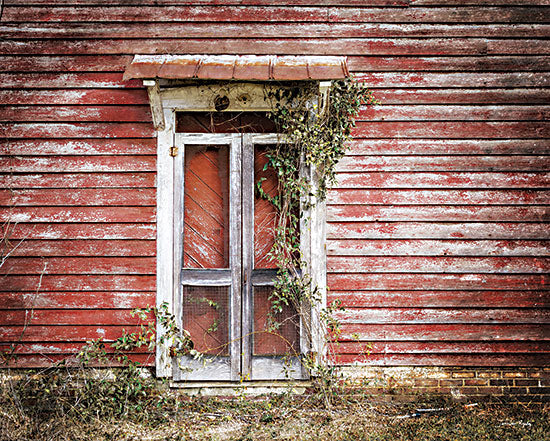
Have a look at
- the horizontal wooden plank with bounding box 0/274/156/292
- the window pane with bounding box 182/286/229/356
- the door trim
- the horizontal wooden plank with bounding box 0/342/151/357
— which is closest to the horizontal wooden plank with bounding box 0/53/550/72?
the door trim

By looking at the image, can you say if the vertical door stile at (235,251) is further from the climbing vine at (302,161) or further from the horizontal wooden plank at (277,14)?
the horizontal wooden plank at (277,14)

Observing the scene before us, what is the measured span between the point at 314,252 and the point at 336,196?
540 mm

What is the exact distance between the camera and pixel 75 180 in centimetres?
432

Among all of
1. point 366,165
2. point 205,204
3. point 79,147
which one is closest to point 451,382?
point 366,165

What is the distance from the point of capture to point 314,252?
4285 mm

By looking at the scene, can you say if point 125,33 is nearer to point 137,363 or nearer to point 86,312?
point 86,312

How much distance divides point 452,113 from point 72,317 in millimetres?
3855

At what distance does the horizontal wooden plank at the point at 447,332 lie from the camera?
4281mm

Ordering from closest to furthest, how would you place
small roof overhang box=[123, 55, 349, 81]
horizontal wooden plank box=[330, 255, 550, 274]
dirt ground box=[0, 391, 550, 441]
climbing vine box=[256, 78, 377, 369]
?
dirt ground box=[0, 391, 550, 441] < small roof overhang box=[123, 55, 349, 81] < climbing vine box=[256, 78, 377, 369] < horizontal wooden plank box=[330, 255, 550, 274]

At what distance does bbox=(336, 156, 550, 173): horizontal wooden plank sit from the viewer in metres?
4.35

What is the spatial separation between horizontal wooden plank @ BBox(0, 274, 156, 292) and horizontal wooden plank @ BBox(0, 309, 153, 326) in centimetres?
19

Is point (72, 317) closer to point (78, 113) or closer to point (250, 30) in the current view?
point (78, 113)

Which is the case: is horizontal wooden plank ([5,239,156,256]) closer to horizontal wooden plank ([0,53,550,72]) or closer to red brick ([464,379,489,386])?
horizontal wooden plank ([0,53,550,72])

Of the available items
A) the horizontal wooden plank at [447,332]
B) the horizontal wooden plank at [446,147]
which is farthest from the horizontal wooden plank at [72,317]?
the horizontal wooden plank at [446,147]
